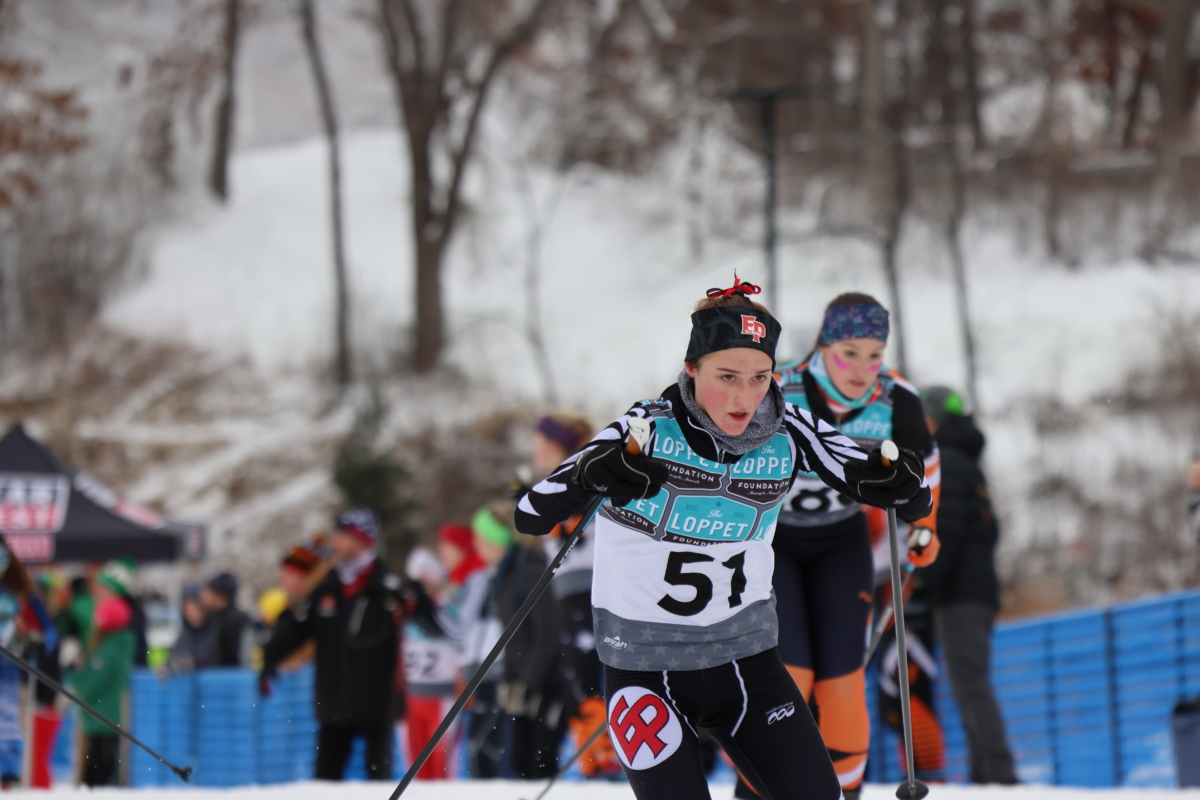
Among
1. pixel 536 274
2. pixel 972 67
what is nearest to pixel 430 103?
pixel 536 274

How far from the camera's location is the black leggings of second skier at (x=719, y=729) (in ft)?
10.7

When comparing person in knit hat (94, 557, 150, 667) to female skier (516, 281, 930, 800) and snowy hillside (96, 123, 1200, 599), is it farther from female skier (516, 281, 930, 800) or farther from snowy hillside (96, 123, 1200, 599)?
snowy hillside (96, 123, 1200, 599)

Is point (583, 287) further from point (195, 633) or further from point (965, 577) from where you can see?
point (965, 577)

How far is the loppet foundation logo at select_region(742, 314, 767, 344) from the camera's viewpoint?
11.1 feet

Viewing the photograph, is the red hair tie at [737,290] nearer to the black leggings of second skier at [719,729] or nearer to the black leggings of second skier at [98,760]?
the black leggings of second skier at [719,729]

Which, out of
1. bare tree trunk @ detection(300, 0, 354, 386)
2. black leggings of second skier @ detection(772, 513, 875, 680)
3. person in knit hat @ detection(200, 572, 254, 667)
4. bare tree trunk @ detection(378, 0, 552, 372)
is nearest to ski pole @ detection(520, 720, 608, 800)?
black leggings of second skier @ detection(772, 513, 875, 680)

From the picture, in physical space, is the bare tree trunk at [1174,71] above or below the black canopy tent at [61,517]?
above

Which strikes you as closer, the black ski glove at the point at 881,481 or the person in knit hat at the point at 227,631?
the black ski glove at the point at 881,481

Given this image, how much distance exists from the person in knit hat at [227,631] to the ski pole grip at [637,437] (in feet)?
24.4

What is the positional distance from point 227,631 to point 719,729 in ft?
24.5

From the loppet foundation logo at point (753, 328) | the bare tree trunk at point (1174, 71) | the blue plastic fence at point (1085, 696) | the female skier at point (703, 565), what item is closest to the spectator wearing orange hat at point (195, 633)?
the blue plastic fence at point (1085, 696)

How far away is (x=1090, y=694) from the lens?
6766 mm

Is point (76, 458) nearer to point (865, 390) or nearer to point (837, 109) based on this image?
point (837, 109)

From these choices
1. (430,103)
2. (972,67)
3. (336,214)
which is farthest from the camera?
(972,67)
